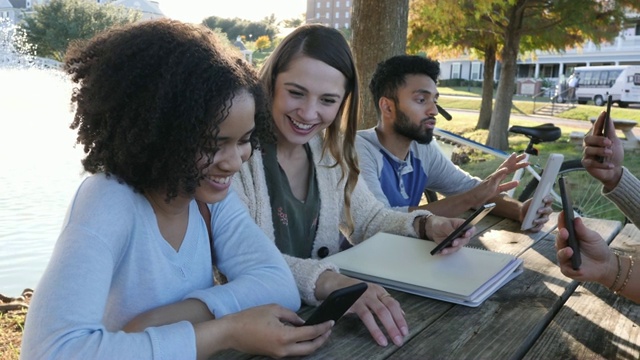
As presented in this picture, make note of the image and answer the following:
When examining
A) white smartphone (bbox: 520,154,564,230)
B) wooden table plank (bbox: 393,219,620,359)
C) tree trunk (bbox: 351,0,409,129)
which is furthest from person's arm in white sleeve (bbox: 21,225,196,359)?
tree trunk (bbox: 351,0,409,129)

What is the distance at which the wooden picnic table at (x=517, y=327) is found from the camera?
3.97 ft

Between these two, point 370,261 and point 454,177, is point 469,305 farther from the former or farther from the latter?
point 454,177

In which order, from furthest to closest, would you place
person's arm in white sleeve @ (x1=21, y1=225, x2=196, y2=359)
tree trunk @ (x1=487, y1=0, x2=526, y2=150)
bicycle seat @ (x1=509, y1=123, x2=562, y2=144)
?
1. tree trunk @ (x1=487, y1=0, x2=526, y2=150)
2. bicycle seat @ (x1=509, y1=123, x2=562, y2=144)
3. person's arm in white sleeve @ (x1=21, y1=225, x2=196, y2=359)

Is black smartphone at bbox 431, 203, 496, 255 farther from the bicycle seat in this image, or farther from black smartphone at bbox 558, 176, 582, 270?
the bicycle seat

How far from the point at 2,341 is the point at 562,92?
25.8m

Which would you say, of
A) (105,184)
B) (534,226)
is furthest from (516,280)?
(105,184)

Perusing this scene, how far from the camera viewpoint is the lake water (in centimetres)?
476

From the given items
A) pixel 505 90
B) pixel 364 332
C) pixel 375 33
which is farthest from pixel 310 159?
pixel 505 90

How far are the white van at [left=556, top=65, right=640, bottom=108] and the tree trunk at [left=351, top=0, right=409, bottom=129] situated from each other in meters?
20.4

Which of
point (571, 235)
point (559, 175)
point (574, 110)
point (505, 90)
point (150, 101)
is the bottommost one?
point (574, 110)

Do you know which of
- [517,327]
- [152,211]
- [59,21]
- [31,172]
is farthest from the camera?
[59,21]

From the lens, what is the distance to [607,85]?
24859 millimetres

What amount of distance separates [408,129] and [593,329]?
165 cm

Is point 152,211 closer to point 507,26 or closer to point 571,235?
point 571,235
